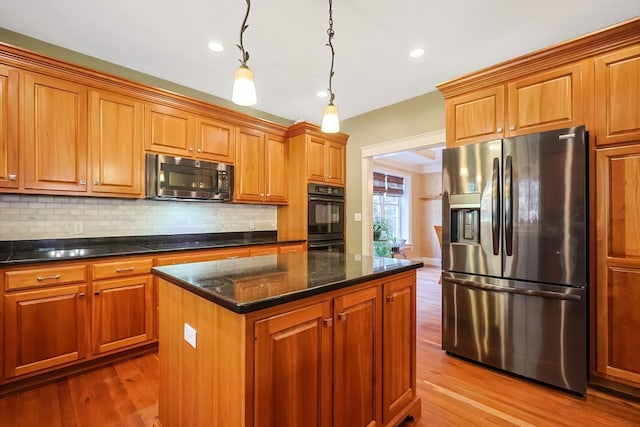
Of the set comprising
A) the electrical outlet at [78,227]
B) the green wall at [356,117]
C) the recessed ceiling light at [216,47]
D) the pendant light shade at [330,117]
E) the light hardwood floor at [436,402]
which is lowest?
the light hardwood floor at [436,402]

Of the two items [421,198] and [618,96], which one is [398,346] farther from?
[421,198]

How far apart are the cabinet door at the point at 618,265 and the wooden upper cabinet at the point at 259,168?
324 cm

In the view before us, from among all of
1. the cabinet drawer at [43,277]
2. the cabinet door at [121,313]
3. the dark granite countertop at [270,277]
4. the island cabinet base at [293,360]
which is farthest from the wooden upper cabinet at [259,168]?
the island cabinet base at [293,360]

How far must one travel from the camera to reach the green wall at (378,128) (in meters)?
3.47

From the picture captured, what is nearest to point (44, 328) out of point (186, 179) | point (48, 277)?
point (48, 277)

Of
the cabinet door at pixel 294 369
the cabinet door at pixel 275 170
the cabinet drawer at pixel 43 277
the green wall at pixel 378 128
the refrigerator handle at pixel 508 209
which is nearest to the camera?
the cabinet door at pixel 294 369

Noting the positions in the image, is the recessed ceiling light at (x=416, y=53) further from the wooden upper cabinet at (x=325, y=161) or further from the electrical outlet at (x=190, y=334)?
the electrical outlet at (x=190, y=334)

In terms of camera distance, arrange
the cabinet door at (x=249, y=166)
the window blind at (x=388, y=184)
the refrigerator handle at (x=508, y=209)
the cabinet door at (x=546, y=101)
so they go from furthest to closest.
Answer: the window blind at (x=388, y=184)
the cabinet door at (x=249, y=166)
the refrigerator handle at (x=508, y=209)
the cabinet door at (x=546, y=101)

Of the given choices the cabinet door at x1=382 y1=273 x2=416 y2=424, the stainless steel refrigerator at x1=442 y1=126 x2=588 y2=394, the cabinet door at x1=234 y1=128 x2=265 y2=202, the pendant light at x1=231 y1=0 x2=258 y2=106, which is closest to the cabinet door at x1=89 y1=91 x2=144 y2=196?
the cabinet door at x1=234 y1=128 x2=265 y2=202

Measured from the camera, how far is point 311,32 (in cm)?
242

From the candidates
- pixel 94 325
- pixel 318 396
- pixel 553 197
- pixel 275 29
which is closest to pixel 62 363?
pixel 94 325

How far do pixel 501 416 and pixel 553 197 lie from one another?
1.50 m

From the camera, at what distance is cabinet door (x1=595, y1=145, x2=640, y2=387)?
6.43ft

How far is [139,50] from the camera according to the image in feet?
8.85
